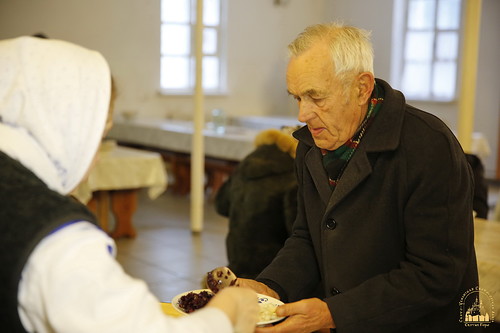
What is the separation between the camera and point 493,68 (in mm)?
10656

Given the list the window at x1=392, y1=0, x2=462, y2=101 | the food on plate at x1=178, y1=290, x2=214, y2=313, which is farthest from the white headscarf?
the window at x1=392, y1=0, x2=462, y2=101

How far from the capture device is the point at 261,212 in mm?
3393

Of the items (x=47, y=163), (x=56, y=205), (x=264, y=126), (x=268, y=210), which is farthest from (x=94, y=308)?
(x=264, y=126)

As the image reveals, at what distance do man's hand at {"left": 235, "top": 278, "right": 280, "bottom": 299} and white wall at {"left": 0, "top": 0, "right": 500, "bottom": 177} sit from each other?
29.8ft

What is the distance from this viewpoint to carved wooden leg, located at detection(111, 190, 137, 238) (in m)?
6.62

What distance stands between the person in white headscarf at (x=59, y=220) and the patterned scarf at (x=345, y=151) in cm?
73

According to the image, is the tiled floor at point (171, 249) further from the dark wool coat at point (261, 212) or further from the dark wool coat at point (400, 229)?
the dark wool coat at point (400, 229)

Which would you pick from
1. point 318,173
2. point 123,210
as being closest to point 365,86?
point 318,173

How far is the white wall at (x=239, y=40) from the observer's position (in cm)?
1059

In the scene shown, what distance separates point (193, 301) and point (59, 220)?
0.77 metres

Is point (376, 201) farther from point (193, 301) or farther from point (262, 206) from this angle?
point (262, 206)

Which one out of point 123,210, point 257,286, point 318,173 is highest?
point 318,173

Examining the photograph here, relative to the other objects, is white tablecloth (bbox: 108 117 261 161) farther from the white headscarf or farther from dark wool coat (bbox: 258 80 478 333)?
the white headscarf

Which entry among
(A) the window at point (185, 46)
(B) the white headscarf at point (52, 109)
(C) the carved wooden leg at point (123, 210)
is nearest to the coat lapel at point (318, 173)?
(B) the white headscarf at point (52, 109)
